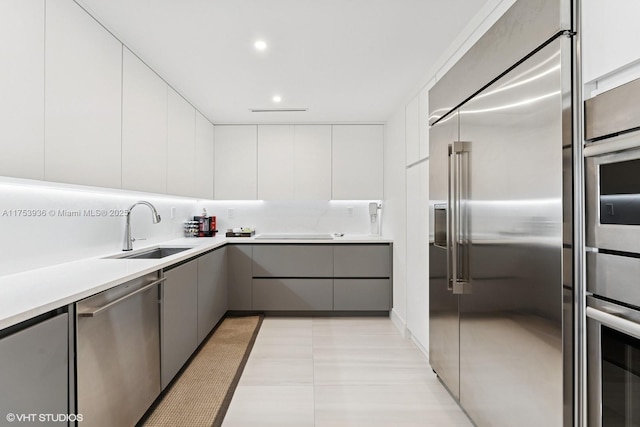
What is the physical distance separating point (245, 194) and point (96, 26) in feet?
8.25

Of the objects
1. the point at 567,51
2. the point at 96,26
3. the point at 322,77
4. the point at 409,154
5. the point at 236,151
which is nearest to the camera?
the point at 567,51

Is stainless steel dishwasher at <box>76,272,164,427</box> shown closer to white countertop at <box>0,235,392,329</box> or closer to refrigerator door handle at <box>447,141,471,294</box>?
white countertop at <box>0,235,392,329</box>

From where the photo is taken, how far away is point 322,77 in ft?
9.15

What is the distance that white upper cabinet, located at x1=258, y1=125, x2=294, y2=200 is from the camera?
4.27 metres

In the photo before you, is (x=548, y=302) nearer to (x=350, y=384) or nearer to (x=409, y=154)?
(x=350, y=384)

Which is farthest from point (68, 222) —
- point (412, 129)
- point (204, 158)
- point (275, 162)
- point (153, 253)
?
point (412, 129)

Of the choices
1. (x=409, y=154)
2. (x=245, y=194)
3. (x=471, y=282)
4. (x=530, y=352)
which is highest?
(x=409, y=154)

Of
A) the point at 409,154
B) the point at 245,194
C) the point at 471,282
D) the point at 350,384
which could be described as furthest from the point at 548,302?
the point at 245,194

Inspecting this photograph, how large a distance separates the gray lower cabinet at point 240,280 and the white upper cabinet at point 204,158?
751 millimetres

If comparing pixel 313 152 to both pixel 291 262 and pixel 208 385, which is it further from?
pixel 208 385

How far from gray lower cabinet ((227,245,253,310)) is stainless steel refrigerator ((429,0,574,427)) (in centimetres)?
227
